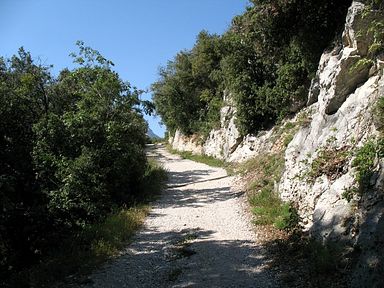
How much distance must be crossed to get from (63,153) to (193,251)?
7.29 m

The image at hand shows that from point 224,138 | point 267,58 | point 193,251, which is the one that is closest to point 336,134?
point 193,251

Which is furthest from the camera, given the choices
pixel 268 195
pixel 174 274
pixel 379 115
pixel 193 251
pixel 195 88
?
pixel 195 88

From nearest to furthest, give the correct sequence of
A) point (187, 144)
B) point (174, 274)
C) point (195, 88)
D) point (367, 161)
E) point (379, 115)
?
point (367, 161) → point (379, 115) → point (174, 274) → point (195, 88) → point (187, 144)

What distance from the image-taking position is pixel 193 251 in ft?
31.7

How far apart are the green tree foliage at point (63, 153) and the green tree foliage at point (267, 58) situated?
7.20 meters

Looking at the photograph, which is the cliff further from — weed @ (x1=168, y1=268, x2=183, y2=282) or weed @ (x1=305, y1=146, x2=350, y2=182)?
weed @ (x1=168, y1=268, x2=183, y2=282)

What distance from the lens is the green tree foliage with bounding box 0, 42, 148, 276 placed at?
487 inches

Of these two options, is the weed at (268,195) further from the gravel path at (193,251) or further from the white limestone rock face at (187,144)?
the white limestone rock face at (187,144)

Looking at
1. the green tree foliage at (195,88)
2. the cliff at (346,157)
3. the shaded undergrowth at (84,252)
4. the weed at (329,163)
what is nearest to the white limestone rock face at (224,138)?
the green tree foliage at (195,88)

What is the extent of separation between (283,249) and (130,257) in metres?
3.87

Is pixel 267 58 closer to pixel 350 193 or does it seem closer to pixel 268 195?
pixel 268 195

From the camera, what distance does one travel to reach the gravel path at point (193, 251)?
8008 mm

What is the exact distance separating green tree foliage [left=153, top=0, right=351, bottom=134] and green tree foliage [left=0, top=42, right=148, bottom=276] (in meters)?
7.20

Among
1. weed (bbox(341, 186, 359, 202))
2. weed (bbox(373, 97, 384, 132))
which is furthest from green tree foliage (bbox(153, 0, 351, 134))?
weed (bbox(341, 186, 359, 202))
